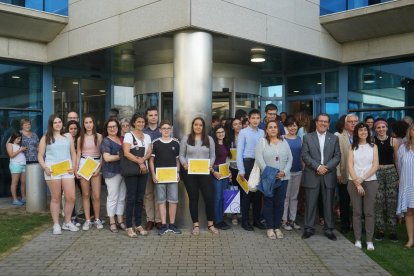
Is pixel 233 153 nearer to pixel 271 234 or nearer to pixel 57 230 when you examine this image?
pixel 271 234

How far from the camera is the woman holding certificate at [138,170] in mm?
7066

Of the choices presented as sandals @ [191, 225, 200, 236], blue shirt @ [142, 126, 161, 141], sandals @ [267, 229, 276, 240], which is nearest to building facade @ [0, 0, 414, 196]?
blue shirt @ [142, 126, 161, 141]

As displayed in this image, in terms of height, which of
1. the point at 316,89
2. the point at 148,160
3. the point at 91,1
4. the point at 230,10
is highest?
the point at 91,1

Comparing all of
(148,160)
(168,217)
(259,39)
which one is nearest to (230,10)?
(259,39)

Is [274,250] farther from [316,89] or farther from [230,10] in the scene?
[316,89]

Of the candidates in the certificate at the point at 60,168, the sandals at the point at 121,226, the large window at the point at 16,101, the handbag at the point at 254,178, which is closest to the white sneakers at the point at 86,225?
the sandals at the point at 121,226

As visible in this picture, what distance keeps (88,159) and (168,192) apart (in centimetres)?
144

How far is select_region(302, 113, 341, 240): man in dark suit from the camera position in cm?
704

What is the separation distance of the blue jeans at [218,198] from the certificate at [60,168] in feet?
7.96

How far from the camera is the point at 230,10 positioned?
817 centimetres

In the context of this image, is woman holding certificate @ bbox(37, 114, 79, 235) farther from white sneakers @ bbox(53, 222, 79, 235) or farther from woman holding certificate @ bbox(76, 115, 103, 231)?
woman holding certificate @ bbox(76, 115, 103, 231)

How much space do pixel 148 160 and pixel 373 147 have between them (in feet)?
11.7

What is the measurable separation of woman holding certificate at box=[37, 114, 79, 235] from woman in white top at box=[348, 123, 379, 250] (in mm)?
4484

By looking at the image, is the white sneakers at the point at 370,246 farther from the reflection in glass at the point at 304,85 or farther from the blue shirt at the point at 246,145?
the reflection in glass at the point at 304,85
